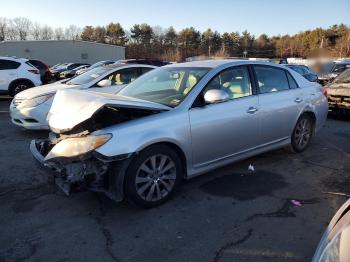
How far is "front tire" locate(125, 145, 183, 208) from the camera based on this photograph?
3.81 m

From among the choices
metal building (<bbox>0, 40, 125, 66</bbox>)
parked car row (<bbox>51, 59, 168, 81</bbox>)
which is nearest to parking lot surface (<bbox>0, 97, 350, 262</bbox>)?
parked car row (<bbox>51, 59, 168, 81</bbox>)

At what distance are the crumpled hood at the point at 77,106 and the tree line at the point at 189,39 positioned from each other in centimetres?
6656

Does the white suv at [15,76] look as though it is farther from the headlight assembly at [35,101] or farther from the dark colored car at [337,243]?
the dark colored car at [337,243]

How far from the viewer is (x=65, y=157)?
147 inches

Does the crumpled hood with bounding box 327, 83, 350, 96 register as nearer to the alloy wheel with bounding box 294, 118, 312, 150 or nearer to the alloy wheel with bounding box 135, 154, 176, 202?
the alloy wheel with bounding box 294, 118, 312, 150

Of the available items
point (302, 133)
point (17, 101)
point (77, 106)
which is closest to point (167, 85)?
point (77, 106)

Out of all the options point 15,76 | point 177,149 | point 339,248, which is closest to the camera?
point 339,248

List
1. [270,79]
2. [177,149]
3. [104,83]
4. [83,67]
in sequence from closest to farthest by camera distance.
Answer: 1. [177,149]
2. [270,79]
3. [104,83]
4. [83,67]

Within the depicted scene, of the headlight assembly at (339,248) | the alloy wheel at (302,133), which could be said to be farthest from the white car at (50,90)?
the headlight assembly at (339,248)

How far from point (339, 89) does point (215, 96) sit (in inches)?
250

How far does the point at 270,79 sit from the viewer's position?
5.52 m

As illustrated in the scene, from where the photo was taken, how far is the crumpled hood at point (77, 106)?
13.0ft

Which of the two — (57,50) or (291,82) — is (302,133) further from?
(57,50)

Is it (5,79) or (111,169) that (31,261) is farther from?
(5,79)
